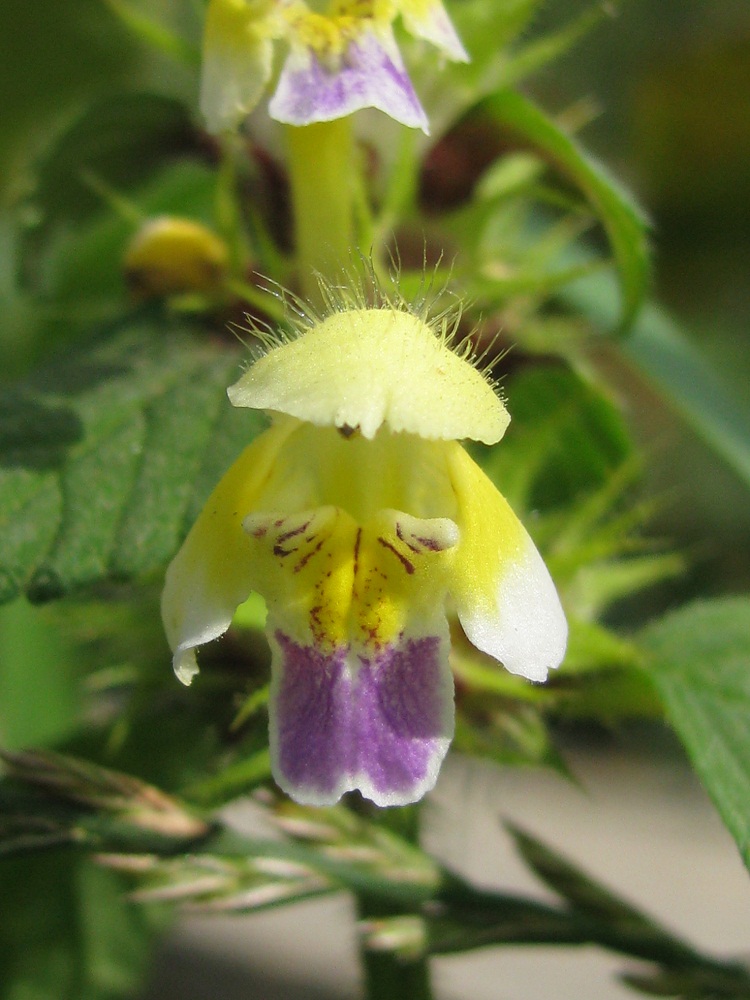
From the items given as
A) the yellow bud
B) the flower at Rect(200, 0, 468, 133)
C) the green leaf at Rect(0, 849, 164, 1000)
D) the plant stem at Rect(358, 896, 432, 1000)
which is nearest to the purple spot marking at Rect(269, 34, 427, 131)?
the flower at Rect(200, 0, 468, 133)

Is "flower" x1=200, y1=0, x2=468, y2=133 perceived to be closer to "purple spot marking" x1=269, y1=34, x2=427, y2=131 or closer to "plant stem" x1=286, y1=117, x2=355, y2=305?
"purple spot marking" x1=269, y1=34, x2=427, y2=131

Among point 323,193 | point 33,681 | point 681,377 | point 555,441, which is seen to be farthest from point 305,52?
point 33,681

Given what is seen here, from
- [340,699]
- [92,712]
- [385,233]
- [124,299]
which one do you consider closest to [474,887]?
[340,699]

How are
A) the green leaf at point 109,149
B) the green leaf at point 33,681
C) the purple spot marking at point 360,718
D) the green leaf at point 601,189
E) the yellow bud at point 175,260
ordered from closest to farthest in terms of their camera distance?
1. the purple spot marking at point 360,718
2. the green leaf at point 601,189
3. the yellow bud at point 175,260
4. the green leaf at point 109,149
5. the green leaf at point 33,681

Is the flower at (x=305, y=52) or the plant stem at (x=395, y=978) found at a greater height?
the flower at (x=305, y=52)

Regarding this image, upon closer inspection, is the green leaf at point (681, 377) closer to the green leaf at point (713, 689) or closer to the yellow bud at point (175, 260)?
the green leaf at point (713, 689)

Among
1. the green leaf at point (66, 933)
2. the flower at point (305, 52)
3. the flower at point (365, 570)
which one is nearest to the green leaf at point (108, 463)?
the flower at point (365, 570)

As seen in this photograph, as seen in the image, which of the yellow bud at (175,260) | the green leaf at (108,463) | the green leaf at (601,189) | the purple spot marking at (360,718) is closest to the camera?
the purple spot marking at (360,718)
